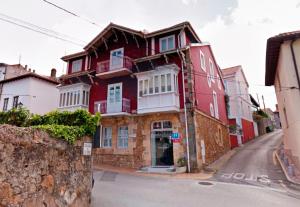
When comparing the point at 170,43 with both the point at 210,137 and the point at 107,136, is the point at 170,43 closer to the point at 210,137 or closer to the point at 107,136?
the point at 210,137

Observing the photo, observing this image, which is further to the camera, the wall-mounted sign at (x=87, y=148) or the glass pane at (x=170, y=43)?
the glass pane at (x=170, y=43)

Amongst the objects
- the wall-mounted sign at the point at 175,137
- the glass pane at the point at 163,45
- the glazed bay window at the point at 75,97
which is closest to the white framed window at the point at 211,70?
the glass pane at the point at 163,45

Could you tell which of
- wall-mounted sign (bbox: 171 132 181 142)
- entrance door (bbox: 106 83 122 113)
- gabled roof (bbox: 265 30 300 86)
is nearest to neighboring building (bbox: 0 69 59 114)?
entrance door (bbox: 106 83 122 113)

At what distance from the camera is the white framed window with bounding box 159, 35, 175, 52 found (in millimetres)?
15362

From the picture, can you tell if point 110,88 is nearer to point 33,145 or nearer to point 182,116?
point 182,116

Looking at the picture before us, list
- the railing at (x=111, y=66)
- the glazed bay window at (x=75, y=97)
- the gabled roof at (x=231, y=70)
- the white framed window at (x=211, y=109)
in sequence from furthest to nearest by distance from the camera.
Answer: the gabled roof at (x=231, y=70) < the white framed window at (x=211, y=109) < the glazed bay window at (x=75, y=97) < the railing at (x=111, y=66)

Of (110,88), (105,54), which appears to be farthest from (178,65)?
(105,54)

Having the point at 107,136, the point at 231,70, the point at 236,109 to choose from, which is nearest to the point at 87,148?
the point at 107,136

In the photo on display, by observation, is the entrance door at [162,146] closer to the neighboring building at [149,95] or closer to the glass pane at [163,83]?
the neighboring building at [149,95]

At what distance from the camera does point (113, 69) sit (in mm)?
16062

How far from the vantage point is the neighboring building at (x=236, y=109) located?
2319cm

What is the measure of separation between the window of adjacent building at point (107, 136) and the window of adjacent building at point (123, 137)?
90 cm

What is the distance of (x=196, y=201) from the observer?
6.76 m

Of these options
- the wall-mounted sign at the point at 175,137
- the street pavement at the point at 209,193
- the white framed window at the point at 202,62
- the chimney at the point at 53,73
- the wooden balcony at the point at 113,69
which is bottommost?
the street pavement at the point at 209,193
